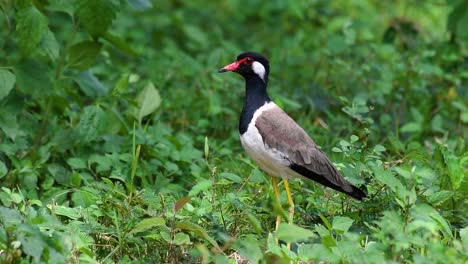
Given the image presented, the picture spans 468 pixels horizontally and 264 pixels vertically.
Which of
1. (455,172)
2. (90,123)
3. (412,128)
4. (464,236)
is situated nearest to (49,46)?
(90,123)

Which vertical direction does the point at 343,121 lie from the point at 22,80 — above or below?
below

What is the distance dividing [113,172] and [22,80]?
721 millimetres

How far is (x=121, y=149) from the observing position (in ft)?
19.6

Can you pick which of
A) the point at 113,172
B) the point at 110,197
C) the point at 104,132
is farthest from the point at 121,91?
the point at 110,197

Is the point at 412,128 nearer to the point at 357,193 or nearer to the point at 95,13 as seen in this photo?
the point at 357,193

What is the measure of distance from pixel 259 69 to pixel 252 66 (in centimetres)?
4

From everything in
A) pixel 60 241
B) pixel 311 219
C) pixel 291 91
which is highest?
pixel 60 241

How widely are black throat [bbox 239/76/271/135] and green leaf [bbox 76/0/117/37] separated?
842 mm

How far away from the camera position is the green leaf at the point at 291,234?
399 centimetres

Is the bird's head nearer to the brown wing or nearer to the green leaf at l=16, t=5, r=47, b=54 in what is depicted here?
the brown wing

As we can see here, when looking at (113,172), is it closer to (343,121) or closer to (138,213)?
(138,213)

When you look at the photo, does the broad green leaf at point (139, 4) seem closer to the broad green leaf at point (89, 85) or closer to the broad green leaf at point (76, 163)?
the broad green leaf at point (89, 85)

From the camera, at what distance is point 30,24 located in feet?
17.2

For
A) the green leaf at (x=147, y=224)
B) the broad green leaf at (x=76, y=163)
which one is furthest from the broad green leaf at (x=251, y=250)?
the broad green leaf at (x=76, y=163)
